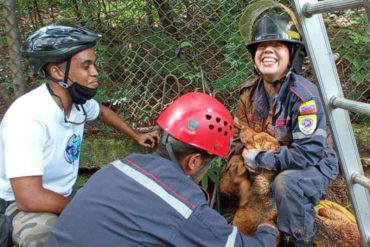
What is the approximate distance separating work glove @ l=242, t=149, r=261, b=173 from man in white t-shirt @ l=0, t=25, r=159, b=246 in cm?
112

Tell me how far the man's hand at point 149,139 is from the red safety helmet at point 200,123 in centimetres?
122

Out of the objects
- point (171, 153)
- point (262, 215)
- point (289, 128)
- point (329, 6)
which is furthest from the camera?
point (262, 215)

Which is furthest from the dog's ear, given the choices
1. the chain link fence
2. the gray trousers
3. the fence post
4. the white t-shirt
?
the fence post

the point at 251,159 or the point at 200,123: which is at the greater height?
the point at 200,123

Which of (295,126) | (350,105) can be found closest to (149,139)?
(295,126)

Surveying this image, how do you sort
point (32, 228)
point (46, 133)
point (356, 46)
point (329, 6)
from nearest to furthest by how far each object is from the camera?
point (329, 6)
point (32, 228)
point (46, 133)
point (356, 46)

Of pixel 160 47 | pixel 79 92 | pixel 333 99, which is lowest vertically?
pixel 333 99

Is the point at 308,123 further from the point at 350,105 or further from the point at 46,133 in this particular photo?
the point at 46,133

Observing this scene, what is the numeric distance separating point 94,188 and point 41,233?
2.38ft

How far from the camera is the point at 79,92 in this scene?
9.37 ft

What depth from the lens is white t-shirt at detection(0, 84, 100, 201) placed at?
2.58 meters

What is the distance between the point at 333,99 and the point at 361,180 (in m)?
0.38

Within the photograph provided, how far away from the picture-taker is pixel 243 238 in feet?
7.18

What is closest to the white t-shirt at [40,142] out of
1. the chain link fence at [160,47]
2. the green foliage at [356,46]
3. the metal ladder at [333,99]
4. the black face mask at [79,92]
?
the black face mask at [79,92]
